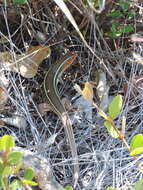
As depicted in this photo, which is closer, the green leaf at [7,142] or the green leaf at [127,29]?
the green leaf at [7,142]

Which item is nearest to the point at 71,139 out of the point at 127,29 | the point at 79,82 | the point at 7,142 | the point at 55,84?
the point at 79,82

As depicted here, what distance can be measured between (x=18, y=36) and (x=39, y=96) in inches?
15.3

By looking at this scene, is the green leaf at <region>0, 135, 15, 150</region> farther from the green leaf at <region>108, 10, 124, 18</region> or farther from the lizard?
the green leaf at <region>108, 10, 124, 18</region>

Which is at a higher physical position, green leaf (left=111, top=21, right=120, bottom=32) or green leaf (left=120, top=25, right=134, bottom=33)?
green leaf (left=111, top=21, right=120, bottom=32)

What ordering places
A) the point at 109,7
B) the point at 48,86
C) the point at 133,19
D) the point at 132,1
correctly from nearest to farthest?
the point at 132,1, the point at 109,7, the point at 133,19, the point at 48,86

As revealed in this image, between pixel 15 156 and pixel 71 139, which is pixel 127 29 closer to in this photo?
pixel 71 139

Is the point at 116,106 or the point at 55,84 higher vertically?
the point at 116,106

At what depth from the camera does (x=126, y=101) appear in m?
2.14

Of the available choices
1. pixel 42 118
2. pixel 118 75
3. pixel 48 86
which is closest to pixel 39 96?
pixel 48 86

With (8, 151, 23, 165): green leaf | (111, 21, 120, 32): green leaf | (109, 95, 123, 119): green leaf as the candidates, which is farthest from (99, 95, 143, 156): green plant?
(111, 21, 120, 32): green leaf

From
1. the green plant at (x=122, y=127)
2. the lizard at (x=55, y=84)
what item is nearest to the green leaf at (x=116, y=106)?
the green plant at (x=122, y=127)

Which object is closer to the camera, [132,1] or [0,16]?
[132,1]

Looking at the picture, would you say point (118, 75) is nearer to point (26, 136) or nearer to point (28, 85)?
point (28, 85)

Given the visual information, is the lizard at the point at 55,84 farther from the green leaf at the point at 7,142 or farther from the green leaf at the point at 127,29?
the green leaf at the point at 7,142
